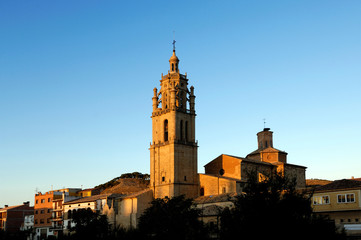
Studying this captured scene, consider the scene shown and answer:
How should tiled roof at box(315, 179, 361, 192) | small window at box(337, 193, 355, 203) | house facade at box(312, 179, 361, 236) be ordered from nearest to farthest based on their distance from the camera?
house facade at box(312, 179, 361, 236) → small window at box(337, 193, 355, 203) → tiled roof at box(315, 179, 361, 192)

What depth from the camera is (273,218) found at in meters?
20.6

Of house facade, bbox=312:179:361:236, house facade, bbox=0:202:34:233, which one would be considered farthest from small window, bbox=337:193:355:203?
house facade, bbox=0:202:34:233

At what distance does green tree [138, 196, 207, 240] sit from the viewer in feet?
102

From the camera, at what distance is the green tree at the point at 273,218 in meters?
20.1

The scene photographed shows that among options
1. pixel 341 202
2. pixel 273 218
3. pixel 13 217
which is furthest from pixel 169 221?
pixel 13 217

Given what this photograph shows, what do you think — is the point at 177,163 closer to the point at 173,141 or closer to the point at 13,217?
the point at 173,141

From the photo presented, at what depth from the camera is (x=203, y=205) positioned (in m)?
52.9

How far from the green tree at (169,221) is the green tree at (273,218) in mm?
7294

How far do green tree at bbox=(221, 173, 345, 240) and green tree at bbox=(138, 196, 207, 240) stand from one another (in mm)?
7294

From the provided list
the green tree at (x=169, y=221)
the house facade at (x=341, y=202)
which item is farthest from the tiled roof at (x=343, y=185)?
the green tree at (x=169, y=221)

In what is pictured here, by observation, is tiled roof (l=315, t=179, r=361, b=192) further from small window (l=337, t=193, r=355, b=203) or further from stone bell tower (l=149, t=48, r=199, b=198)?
stone bell tower (l=149, t=48, r=199, b=198)

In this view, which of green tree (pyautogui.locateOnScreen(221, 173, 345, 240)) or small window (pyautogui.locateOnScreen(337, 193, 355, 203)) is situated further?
small window (pyautogui.locateOnScreen(337, 193, 355, 203))

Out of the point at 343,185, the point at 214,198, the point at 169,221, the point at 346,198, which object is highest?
the point at 343,185

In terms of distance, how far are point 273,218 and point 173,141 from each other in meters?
37.0
